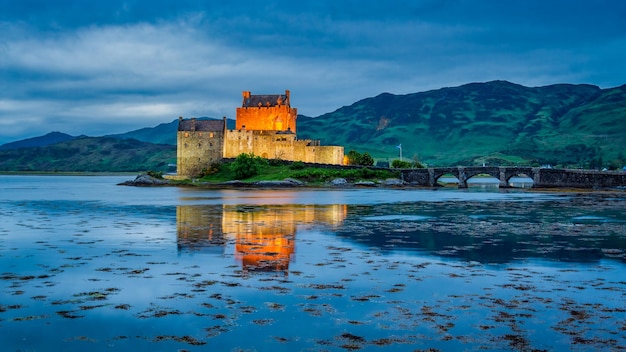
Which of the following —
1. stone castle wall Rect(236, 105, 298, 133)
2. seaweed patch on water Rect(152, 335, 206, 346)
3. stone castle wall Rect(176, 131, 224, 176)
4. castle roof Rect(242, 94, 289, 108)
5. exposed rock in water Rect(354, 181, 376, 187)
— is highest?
castle roof Rect(242, 94, 289, 108)

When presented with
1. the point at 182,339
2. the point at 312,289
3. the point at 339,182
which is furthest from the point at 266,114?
the point at 182,339

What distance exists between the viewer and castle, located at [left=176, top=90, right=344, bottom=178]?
10656 cm

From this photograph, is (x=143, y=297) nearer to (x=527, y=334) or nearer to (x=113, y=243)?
(x=527, y=334)

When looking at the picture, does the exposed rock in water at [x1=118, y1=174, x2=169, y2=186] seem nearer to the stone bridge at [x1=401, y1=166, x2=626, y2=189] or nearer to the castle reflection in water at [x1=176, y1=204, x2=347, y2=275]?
the stone bridge at [x1=401, y1=166, x2=626, y2=189]

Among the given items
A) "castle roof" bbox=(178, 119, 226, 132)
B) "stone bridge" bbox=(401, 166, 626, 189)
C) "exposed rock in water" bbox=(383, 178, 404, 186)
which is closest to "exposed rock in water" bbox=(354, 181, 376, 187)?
"exposed rock in water" bbox=(383, 178, 404, 186)

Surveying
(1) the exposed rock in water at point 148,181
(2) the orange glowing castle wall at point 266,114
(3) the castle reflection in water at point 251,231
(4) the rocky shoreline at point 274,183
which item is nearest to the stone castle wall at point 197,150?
(4) the rocky shoreline at point 274,183

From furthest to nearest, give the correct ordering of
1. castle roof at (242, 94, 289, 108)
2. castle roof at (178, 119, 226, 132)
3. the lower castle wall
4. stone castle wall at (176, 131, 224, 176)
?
castle roof at (242, 94, 289, 108) → castle roof at (178, 119, 226, 132) → the lower castle wall → stone castle wall at (176, 131, 224, 176)

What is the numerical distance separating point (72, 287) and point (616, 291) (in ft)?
46.0

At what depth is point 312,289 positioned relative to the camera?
52.6ft

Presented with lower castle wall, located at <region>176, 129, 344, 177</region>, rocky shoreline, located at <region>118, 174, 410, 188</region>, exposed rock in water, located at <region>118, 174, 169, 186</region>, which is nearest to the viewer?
rocky shoreline, located at <region>118, 174, 410, 188</region>

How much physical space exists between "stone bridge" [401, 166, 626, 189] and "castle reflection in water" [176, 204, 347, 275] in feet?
178

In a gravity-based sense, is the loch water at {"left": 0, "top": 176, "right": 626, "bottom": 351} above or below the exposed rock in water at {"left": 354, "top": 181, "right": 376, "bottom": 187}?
below

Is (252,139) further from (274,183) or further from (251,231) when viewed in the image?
(251,231)

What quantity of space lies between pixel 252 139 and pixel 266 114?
10.5 m
